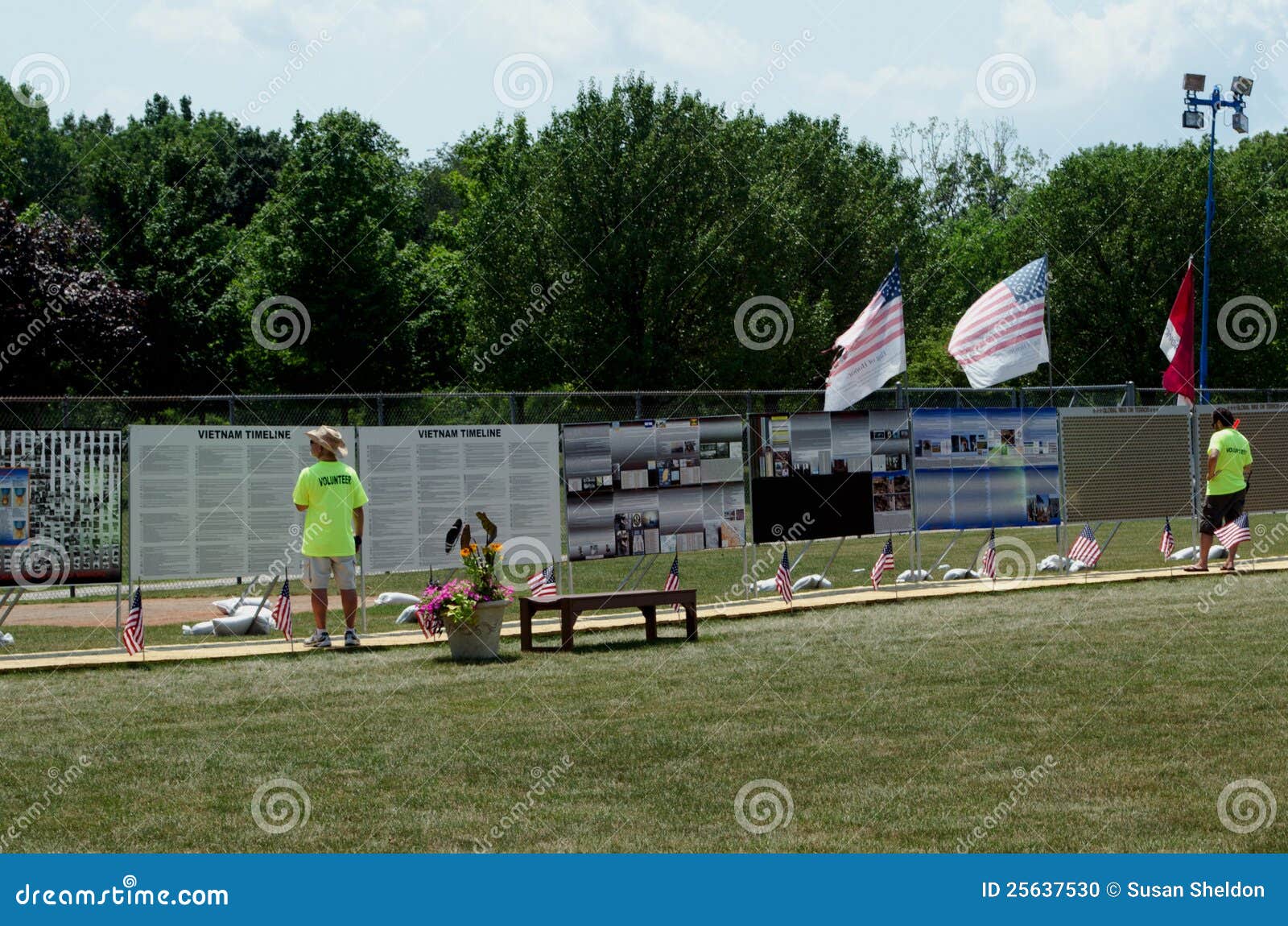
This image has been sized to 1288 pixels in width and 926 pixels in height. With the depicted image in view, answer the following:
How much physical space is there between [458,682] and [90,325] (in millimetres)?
30836

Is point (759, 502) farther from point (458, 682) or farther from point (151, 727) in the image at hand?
point (151, 727)

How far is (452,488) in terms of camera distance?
648 inches

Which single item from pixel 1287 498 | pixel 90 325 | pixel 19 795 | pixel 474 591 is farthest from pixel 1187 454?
pixel 90 325

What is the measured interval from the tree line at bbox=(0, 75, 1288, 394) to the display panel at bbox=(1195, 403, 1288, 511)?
2109 cm

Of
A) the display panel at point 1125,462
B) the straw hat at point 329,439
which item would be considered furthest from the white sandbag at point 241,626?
the display panel at point 1125,462

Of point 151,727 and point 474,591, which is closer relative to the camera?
point 151,727

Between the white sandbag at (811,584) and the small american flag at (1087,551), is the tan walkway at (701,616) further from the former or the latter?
the white sandbag at (811,584)

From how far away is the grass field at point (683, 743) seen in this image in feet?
23.2

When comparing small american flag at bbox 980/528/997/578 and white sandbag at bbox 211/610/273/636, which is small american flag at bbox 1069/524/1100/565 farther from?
white sandbag at bbox 211/610/273/636

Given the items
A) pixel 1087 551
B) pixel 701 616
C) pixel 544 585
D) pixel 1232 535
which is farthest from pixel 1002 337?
pixel 544 585

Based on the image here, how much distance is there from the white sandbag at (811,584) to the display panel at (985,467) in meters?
2.01

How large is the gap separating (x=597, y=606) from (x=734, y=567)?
11.3 metres

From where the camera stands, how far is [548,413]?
3284 cm

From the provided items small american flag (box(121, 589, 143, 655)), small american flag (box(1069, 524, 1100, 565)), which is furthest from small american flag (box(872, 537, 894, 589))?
small american flag (box(121, 589, 143, 655))
